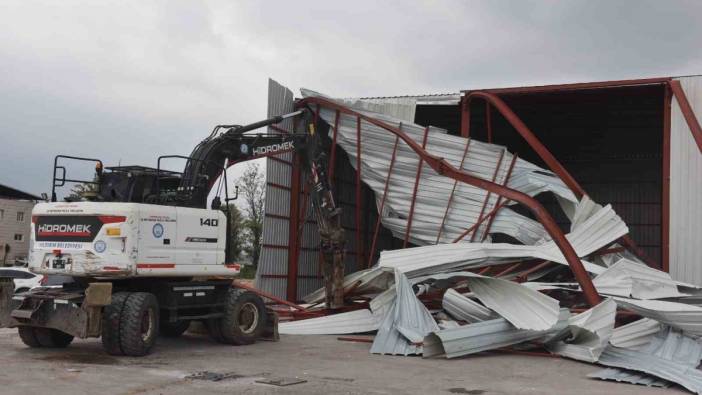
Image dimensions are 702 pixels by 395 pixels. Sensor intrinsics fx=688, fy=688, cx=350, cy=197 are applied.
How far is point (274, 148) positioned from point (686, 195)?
37.5ft

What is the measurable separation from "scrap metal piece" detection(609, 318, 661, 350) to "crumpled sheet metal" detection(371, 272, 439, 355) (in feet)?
11.0

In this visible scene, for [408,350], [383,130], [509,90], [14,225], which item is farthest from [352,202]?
[14,225]

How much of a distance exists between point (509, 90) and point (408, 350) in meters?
10.8

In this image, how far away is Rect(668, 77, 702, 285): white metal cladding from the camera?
1852cm

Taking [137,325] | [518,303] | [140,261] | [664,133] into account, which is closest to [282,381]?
[137,325]

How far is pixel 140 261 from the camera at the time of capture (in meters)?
11.8

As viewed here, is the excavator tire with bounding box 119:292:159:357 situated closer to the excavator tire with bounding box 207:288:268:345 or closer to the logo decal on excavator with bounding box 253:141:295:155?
the excavator tire with bounding box 207:288:268:345

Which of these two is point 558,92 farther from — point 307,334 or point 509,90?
point 307,334

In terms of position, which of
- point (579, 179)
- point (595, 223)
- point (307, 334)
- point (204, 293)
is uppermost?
point (579, 179)

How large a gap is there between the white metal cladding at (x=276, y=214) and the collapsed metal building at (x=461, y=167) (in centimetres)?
4

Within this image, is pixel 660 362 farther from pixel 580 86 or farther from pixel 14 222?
pixel 14 222

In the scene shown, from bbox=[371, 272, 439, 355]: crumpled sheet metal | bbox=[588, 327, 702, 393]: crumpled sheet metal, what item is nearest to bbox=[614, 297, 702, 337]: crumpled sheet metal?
bbox=[588, 327, 702, 393]: crumpled sheet metal

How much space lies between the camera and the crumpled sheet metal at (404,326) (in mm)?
12852

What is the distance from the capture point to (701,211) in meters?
18.5
